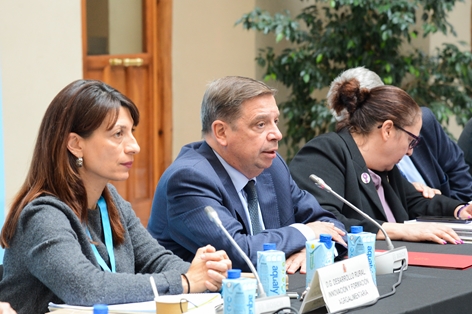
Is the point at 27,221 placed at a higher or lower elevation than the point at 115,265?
higher

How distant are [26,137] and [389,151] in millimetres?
1861

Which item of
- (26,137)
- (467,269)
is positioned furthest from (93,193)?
(26,137)

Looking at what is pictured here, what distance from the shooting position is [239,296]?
1.55 m

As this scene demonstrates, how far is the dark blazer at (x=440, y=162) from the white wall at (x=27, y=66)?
6.14 feet

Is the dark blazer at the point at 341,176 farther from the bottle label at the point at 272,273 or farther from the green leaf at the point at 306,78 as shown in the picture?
the green leaf at the point at 306,78

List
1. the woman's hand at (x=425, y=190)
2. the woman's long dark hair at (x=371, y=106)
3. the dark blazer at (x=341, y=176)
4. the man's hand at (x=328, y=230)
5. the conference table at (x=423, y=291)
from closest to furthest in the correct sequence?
1. the conference table at (x=423, y=291)
2. the man's hand at (x=328, y=230)
3. the dark blazer at (x=341, y=176)
4. the woman's long dark hair at (x=371, y=106)
5. the woman's hand at (x=425, y=190)

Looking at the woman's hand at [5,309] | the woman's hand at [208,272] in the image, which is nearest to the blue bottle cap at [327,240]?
the woman's hand at [208,272]

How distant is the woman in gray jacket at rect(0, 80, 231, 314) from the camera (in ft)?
5.97

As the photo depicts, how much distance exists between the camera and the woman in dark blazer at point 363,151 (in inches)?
116

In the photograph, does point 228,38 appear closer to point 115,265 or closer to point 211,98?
point 211,98

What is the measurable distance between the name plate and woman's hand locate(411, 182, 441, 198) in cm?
164

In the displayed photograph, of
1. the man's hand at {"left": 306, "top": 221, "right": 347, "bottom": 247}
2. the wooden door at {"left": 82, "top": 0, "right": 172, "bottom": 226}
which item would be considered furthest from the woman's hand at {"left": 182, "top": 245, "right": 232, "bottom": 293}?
the wooden door at {"left": 82, "top": 0, "right": 172, "bottom": 226}

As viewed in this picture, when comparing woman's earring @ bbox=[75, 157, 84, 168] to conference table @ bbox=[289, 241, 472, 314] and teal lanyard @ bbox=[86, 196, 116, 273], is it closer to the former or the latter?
teal lanyard @ bbox=[86, 196, 116, 273]

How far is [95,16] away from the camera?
479 centimetres
